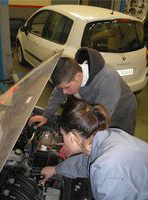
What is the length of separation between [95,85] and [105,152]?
3.12 feet

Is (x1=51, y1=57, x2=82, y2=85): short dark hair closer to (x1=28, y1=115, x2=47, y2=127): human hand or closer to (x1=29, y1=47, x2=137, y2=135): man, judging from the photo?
(x1=29, y1=47, x2=137, y2=135): man

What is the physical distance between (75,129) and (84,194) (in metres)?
0.57

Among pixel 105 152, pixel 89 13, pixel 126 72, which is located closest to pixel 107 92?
pixel 105 152

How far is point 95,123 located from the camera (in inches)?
61.4

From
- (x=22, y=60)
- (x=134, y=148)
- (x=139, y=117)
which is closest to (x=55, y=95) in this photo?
(x=134, y=148)

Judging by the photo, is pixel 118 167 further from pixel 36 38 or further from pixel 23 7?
pixel 23 7

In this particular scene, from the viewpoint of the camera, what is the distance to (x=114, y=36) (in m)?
4.33

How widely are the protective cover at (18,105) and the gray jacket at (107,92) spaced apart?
0.32 metres

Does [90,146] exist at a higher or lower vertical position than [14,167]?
higher

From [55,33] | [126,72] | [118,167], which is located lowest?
[126,72]

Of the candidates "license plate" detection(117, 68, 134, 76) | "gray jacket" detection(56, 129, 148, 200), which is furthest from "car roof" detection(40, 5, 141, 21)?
"gray jacket" detection(56, 129, 148, 200)

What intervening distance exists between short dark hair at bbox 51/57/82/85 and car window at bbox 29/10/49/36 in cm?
345

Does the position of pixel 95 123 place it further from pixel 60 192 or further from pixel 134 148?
pixel 60 192

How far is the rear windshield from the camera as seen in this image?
164 inches
